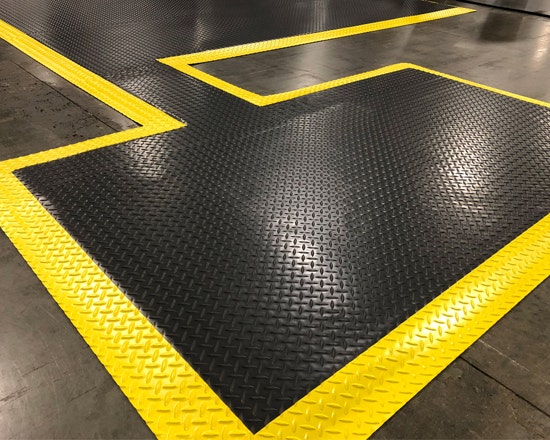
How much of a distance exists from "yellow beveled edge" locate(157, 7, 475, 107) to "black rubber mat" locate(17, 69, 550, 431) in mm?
279

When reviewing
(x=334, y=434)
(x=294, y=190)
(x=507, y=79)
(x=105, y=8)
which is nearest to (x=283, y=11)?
(x=105, y=8)

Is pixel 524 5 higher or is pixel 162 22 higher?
pixel 524 5

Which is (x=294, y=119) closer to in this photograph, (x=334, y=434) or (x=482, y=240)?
(x=482, y=240)

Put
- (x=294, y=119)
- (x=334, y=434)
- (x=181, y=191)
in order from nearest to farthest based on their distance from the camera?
1. (x=334, y=434)
2. (x=181, y=191)
3. (x=294, y=119)

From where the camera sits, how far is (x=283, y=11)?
7812mm

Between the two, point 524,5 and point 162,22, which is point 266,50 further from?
point 524,5

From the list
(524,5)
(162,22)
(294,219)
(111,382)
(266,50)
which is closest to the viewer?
(111,382)

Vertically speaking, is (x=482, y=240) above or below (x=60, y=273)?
above

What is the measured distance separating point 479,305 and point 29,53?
17.5ft

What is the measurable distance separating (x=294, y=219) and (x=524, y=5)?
311 inches

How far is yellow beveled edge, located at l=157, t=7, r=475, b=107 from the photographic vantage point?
4.89 m

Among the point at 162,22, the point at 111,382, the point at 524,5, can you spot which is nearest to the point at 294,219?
the point at 111,382

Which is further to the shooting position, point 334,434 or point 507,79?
point 507,79

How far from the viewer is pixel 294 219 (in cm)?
312
